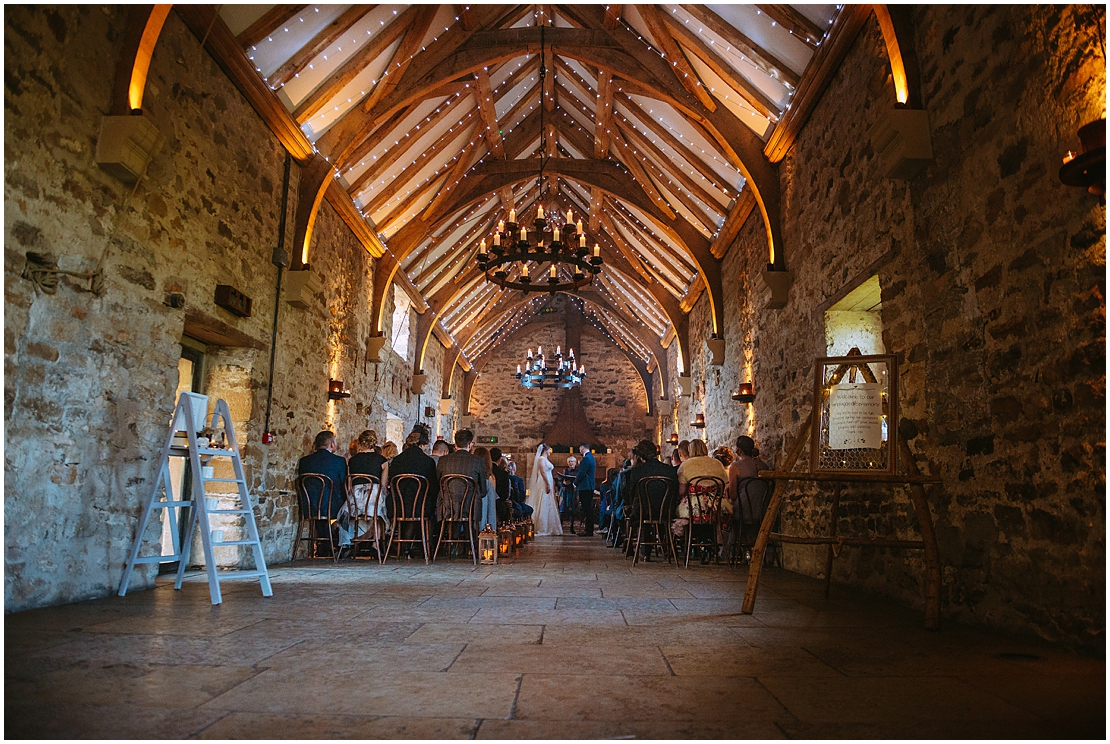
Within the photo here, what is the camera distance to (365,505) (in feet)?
20.0

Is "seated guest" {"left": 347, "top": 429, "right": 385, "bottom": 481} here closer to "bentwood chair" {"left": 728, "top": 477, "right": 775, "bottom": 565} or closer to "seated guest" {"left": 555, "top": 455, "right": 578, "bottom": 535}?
"bentwood chair" {"left": 728, "top": 477, "right": 775, "bottom": 565}

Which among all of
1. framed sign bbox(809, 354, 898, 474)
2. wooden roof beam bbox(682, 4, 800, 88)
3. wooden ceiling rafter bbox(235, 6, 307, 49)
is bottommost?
framed sign bbox(809, 354, 898, 474)

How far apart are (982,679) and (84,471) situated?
4056mm

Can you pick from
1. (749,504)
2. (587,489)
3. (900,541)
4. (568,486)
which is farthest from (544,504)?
(900,541)

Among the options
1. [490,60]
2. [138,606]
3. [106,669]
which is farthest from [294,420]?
[106,669]

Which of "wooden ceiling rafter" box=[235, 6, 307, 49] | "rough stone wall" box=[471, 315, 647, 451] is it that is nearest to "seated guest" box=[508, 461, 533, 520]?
"wooden ceiling rafter" box=[235, 6, 307, 49]

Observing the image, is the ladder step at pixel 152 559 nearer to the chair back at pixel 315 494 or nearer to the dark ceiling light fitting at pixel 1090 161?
the chair back at pixel 315 494

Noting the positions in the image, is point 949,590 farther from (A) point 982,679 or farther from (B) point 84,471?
(B) point 84,471

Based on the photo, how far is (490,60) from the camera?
699 cm

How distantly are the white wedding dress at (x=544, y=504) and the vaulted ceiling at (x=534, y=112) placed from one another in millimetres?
3465

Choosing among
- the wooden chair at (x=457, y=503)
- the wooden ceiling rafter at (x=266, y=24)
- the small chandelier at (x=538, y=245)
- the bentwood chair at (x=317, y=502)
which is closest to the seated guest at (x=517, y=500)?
the wooden chair at (x=457, y=503)

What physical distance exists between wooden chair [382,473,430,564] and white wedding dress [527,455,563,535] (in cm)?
403

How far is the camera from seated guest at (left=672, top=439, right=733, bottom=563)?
19.7 ft

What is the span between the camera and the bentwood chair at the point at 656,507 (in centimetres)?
592
